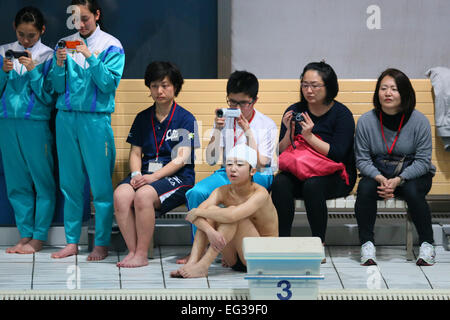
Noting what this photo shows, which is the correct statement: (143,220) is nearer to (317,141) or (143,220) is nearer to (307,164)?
(307,164)

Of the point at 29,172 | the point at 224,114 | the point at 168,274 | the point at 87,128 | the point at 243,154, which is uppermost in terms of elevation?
the point at 224,114

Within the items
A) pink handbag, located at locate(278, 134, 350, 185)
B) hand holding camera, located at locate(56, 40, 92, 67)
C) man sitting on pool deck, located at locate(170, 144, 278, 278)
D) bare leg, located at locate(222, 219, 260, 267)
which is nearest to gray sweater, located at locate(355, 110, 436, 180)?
pink handbag, located at locate(278, 134, 350, 185)

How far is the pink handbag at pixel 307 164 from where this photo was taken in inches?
198

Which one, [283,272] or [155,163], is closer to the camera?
[283,272]

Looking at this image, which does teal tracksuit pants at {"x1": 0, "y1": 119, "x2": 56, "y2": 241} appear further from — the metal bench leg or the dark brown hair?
the metal bench leg

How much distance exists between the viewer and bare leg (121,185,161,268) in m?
4.94

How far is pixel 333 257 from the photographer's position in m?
5.18

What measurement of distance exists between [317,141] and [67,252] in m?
1.80

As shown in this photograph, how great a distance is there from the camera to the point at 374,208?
505cm

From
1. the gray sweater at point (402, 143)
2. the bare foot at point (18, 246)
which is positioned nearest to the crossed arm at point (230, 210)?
the gray sweater at point (402, 143)

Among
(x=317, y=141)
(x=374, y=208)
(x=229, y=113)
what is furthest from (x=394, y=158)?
(x=229, y=113)
